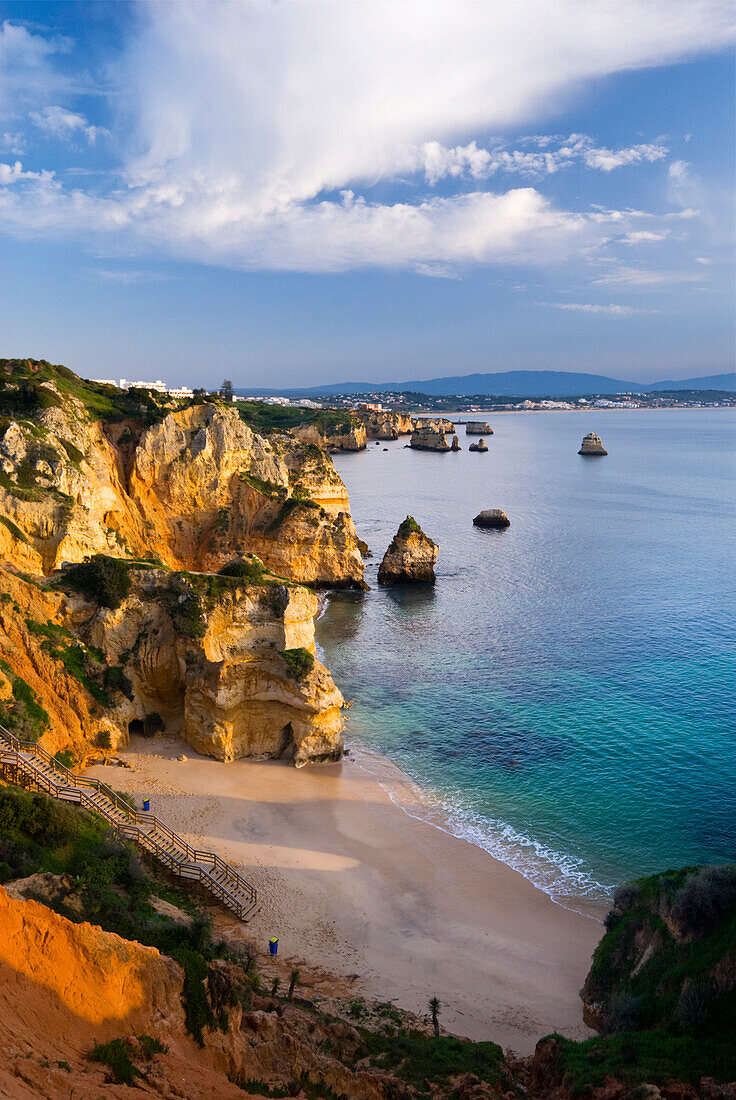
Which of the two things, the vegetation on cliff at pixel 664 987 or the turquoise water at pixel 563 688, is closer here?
the vegetation on cliff at pixel 664 987

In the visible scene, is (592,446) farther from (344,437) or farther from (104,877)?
(104,877)

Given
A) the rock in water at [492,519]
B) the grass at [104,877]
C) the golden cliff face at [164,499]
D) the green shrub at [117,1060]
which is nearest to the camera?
the green shrub at [117,1060]

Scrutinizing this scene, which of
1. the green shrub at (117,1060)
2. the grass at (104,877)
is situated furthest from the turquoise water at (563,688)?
the green shrub at (117,1060)

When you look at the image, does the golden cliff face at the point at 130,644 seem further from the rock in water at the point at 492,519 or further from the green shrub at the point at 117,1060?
the rock in water at the point at 492,519

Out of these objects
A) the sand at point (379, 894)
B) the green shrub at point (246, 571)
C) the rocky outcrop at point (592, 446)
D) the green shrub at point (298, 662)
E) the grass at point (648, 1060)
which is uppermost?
the rocky outcrop at point (592, 446)

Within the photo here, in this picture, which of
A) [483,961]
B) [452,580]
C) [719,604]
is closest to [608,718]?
[483,961]
